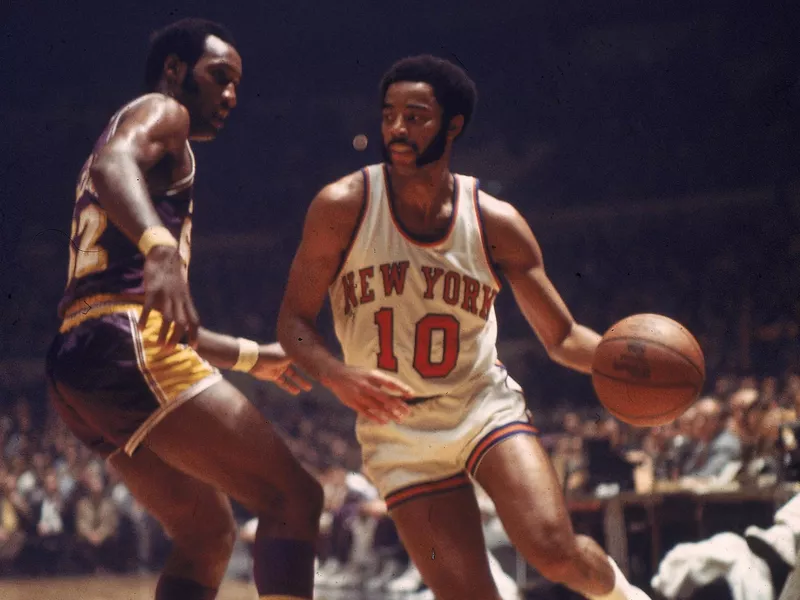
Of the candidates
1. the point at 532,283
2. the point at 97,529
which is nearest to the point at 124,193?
the point at 532,283

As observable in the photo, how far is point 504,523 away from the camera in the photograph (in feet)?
10.1

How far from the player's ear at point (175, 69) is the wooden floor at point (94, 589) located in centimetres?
642

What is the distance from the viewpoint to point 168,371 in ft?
9.76

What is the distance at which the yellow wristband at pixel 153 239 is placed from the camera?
267 centimetres

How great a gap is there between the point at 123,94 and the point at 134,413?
1440 cm

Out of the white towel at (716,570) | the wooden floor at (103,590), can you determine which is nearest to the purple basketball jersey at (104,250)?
the white towel at (716,570)

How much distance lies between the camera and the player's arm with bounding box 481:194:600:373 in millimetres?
3461

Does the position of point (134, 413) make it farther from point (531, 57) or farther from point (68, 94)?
point (68, 94)

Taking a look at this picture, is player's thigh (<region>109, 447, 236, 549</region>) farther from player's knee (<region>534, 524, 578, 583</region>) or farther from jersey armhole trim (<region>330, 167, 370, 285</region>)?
player's knee (<region>534, 524, 578, 583</region>)

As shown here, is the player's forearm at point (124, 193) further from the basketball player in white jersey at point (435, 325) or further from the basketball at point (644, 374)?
the basketball at point (644, 374)

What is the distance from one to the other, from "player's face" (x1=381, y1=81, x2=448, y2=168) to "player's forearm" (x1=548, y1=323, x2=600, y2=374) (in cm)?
82

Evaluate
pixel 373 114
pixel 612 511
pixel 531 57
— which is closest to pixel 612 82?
pixel 531 57

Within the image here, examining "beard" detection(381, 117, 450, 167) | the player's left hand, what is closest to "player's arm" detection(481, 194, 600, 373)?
"beard" detection(381, 117, 450, 167)

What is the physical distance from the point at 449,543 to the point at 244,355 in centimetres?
106
